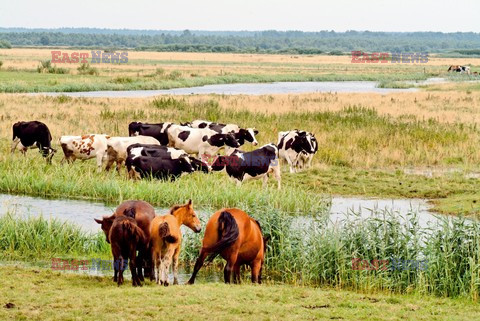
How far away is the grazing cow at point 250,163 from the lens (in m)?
20.0

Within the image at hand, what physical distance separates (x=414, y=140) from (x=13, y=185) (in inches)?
557

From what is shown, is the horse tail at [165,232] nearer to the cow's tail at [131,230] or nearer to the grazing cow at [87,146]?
the cow's tail at [131,230]

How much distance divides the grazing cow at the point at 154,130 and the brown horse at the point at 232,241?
13716 millimetres

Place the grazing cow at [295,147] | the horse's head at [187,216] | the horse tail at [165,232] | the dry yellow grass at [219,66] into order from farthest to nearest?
the dry yellow grass at [219,66]
the grazing cow at [295,147]
the horse's head at [187,216]
the horse tail at [165,232]

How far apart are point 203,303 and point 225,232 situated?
4.08ft

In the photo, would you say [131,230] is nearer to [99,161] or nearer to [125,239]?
[125,239]

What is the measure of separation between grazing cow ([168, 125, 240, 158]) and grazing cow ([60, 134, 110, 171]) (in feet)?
8.63

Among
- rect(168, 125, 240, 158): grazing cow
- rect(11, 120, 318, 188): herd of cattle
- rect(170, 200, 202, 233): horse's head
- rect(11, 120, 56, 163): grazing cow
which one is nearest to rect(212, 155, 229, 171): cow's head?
rect(11, 120, 318, 188): herd of cattle

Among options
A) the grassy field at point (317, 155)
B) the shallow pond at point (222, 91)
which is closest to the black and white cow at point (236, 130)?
the grassy field at point (317, 155)

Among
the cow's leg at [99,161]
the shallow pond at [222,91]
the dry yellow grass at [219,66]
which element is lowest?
the dry yellow grass at [219,66]

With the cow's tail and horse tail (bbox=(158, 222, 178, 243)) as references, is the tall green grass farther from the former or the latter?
the cow's tail

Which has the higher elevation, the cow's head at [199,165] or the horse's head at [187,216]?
the horse's head at [187,216]

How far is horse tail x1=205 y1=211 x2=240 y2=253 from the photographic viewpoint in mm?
10406

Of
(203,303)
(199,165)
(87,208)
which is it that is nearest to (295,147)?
(199,165)
